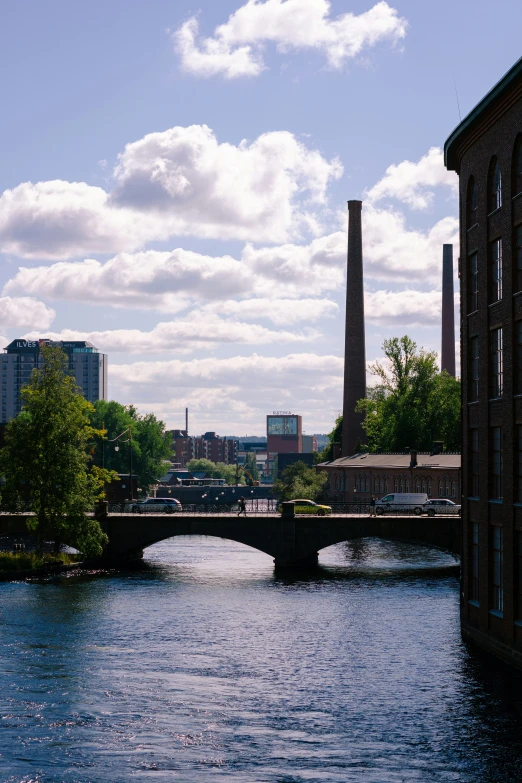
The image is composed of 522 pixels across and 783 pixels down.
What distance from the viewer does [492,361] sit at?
47.8 metres

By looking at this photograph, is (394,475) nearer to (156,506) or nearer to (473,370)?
(156,506)

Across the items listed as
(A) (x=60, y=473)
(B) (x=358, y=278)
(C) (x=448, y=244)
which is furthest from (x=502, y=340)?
(C) (x=448, y=244)

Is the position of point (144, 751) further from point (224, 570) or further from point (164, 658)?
point (224, 570)

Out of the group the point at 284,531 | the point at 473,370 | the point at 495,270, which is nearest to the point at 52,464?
the point at 284,531

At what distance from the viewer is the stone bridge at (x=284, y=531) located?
85812 mm

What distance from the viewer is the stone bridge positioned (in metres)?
85.8

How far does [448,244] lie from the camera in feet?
556

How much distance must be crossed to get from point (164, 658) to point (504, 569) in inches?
646

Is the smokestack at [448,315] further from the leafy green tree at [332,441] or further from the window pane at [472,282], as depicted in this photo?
the window pane at [472,282]

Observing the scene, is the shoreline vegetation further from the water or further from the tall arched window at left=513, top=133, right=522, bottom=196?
the tall arched window at left=513, top=133, right=522, bottom=196

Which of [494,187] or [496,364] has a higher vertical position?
[494,187]

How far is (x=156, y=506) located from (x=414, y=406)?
4663 centimetres

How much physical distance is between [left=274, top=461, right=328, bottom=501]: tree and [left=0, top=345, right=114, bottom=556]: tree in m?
60.9

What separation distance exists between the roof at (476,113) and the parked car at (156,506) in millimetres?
59821
